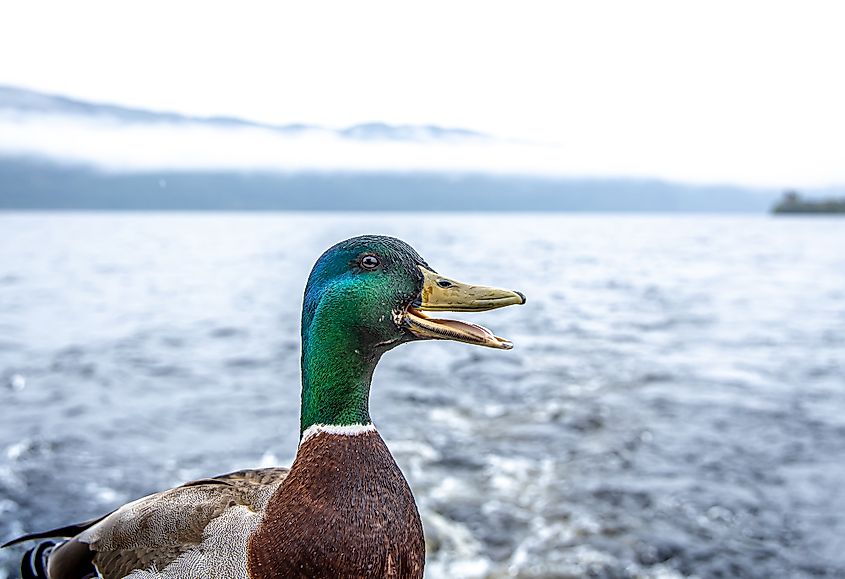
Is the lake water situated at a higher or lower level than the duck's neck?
lower

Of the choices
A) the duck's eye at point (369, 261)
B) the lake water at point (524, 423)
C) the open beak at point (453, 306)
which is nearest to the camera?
the open beak at point (453, 306)

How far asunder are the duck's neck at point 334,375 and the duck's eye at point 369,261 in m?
0.22

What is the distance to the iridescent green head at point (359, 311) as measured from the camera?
2521 millimetres

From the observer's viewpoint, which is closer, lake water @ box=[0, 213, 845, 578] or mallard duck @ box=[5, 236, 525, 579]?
mallard duck @ box=[5, 236, 525, 579]

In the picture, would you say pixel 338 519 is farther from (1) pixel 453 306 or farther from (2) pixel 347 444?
(1) pixel 453 306

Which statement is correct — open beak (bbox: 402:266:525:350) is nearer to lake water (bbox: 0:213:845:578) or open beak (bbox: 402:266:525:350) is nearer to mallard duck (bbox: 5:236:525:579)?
mallard duck (bbox: 5:236:525:579)

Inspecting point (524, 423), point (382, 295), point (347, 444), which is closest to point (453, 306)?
point (382, 295)

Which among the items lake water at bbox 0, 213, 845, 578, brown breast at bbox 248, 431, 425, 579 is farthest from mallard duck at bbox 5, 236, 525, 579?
lake water at bbox 0, 213, 845, 578

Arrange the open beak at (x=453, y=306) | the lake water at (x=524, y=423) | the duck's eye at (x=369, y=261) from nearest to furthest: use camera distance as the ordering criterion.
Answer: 1. the open beak at (x=453, y=306)
2. the duck's eye at (x=369, y=261)
3. the lake water at (x=524, y=423)

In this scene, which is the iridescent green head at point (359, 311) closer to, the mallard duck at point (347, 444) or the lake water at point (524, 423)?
the mallard duck at point (347, 444)

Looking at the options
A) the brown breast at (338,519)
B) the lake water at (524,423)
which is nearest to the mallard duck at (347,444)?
the brown breast at (338,519)

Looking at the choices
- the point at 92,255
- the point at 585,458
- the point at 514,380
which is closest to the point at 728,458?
the point at 585,458

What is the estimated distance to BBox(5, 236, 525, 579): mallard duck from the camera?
247 cm

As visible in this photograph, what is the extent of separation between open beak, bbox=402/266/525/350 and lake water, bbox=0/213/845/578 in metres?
3.96
